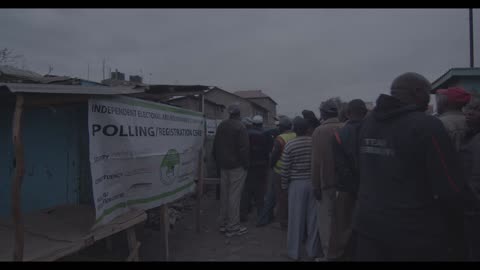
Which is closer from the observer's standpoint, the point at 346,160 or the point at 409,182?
the point at 409,182

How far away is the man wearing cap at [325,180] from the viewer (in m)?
4.11

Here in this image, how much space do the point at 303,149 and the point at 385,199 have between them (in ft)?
7.75

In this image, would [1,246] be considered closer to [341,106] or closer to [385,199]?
[385,199]

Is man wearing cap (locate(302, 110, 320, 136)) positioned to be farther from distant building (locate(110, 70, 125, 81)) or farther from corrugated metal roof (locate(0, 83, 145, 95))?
distant building (locate(110, 70, 125, 81))

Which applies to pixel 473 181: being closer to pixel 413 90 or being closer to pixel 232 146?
pixel 413 90

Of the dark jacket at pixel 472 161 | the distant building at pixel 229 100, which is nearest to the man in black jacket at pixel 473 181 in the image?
the dark jacket at pixel 472 161

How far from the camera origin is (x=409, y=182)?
218 centimetres

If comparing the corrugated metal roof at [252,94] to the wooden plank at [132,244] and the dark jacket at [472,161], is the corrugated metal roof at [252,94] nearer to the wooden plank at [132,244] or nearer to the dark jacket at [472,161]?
the wooden plank at [132,244]

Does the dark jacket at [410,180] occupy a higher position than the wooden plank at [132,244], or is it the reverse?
the dark jacket at [410,180]

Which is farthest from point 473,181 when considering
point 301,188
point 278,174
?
point 278,174

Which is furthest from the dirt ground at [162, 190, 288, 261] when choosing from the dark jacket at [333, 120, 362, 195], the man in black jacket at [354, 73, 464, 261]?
the man in black jacket at [354, 73, 464, 261]

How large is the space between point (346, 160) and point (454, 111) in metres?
1.13

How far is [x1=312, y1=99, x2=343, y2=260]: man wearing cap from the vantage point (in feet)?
13.5

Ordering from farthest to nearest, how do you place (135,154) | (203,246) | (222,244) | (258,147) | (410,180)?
1. (258,147)
2. (222,244)
3. (203,246)
4. (135,154)
5. (410,180)
